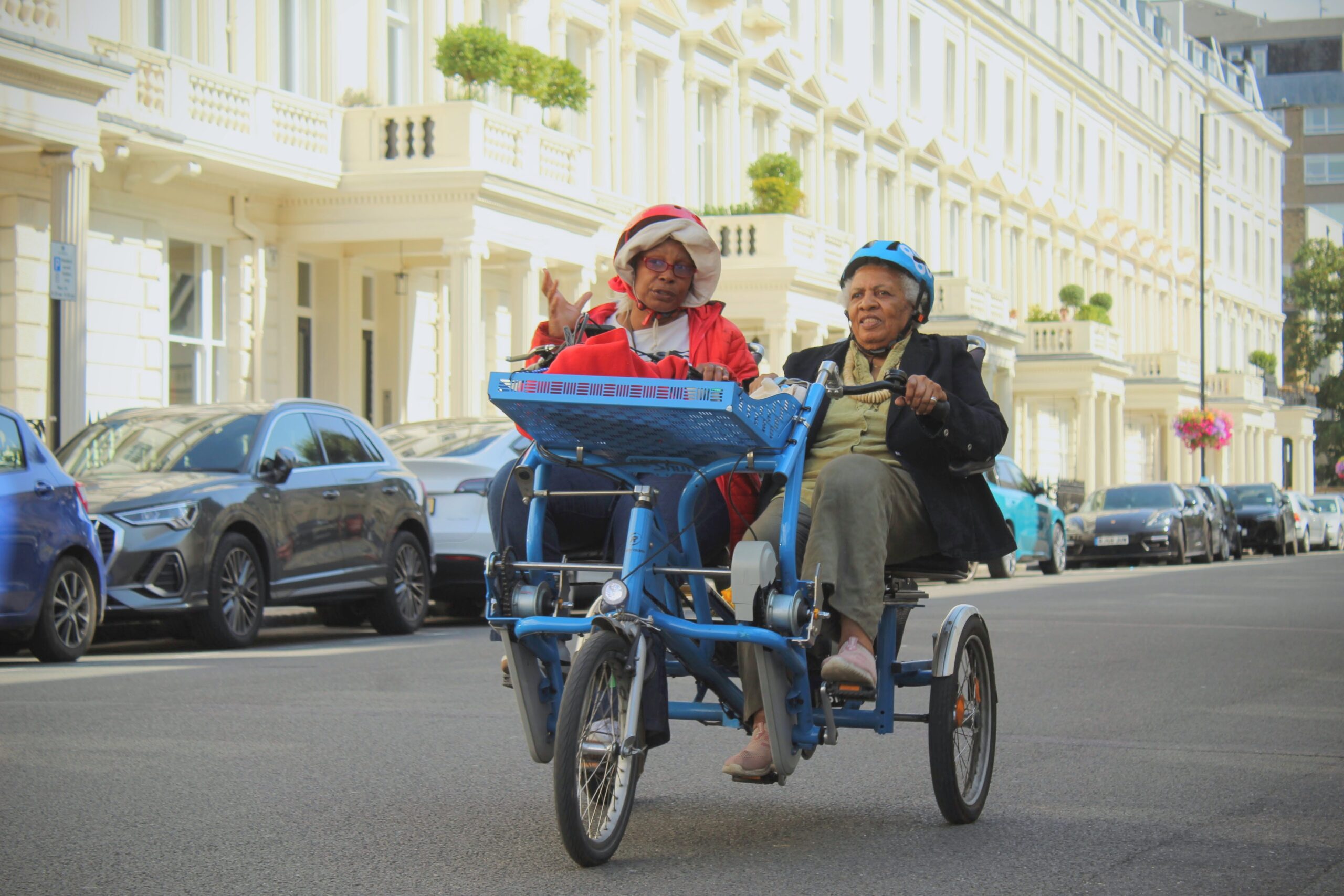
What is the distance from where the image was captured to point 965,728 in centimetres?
630

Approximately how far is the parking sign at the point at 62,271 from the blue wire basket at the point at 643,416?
1147cm

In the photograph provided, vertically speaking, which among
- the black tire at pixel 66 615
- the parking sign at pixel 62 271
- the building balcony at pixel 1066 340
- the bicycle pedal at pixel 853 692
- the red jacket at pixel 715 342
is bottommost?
the black tire at pixel 66 615

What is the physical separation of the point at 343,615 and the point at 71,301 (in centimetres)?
401

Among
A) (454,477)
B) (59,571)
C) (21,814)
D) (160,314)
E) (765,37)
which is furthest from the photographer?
(765,37)

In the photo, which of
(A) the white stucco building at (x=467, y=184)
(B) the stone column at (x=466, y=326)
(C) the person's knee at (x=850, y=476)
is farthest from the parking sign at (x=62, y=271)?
(C) the person's knee at (x=850, y=476)

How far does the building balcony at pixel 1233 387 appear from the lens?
7262 cm

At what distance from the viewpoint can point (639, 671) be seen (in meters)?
5.23

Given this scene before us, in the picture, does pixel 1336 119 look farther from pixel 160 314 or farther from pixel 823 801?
pixel 823 801

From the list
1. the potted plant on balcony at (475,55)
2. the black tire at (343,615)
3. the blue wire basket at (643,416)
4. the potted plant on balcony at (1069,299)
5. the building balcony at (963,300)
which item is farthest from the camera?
the potted plant on balcony at (1069,299)

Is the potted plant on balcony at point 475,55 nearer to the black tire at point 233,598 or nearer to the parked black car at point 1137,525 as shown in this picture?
the black tire at point 233,598

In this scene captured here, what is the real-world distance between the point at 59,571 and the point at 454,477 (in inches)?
203

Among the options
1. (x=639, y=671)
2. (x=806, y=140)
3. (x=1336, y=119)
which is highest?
(x=1336, y=119)

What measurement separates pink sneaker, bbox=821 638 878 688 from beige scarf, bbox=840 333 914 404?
36.3 inches

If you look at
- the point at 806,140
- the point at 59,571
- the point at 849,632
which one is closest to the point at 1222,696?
the point at 849,632
